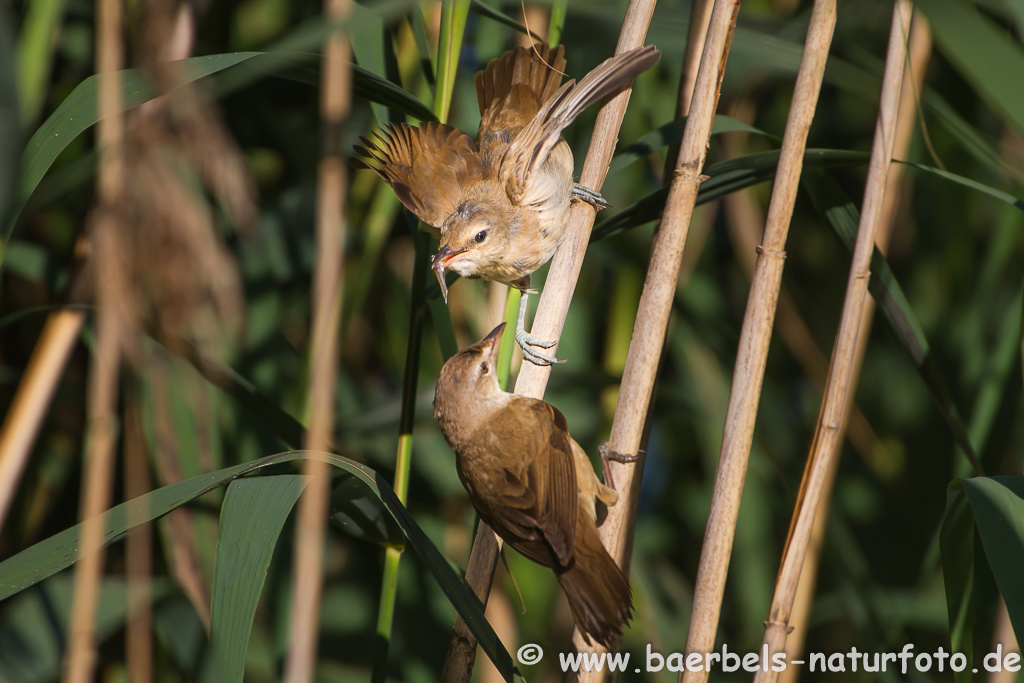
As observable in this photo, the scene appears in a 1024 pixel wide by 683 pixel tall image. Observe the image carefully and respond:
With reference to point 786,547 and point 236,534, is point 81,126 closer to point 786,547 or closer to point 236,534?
point 236,534

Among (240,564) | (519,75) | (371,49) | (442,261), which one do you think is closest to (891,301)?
(442,261)

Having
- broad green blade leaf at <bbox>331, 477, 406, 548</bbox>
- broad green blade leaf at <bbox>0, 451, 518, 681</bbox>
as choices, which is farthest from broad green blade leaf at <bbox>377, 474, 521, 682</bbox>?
broad green blade leaf at <bbox>331, 477, 406, 548</bbox>

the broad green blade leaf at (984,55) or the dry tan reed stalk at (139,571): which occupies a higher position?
the broad green blade leaf at (984,55)

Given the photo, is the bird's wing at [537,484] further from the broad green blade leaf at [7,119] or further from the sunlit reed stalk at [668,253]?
the broad green blade leaf at [7,119]

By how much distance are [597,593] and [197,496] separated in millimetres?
737

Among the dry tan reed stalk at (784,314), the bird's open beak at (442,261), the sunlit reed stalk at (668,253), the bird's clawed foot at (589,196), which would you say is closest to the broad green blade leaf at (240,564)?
the bird's open beak at (442,261)

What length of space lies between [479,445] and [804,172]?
0.90 metres

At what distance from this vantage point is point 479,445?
5.02ft

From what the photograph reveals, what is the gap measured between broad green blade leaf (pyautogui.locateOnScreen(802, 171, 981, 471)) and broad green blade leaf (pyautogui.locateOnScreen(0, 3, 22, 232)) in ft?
4.56

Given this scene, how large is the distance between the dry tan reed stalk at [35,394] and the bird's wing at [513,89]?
1.15 meters

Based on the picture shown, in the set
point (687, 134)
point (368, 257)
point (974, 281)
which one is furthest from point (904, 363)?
point (368, 257)

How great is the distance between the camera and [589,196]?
1.63 metres

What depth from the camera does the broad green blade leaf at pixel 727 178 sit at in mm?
1451

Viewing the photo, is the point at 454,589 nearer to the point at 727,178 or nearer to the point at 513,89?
the point at 727,178
